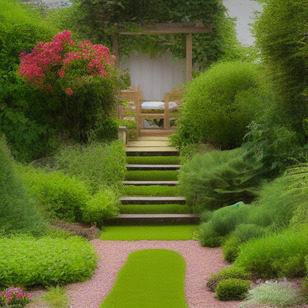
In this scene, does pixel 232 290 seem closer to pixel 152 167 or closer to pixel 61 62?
pixel 152 167

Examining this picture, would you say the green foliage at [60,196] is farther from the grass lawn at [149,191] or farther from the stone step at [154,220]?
the grass lawn at [149,191]

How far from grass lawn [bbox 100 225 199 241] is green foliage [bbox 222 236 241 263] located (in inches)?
50.7

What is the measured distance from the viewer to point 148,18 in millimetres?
15453

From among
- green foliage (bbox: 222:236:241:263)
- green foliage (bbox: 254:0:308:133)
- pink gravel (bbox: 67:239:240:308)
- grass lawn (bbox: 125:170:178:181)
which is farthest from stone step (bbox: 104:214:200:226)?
green foliage (bbox: 254:0:308:133)

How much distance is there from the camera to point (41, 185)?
9.13 m

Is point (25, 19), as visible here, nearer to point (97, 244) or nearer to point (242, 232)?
point (97, 244)

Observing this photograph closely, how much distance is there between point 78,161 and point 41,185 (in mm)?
1576

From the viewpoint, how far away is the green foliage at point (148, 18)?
15.2m

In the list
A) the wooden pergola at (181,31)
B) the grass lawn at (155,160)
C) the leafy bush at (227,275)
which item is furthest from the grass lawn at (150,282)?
the wooden pergola at (181,31)

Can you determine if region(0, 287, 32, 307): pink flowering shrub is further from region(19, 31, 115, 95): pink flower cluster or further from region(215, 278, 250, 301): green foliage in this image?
region(19, 31, 115, 95): pink flower cluster

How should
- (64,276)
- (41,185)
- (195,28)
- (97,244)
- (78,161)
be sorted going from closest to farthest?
(64,276)
(97,244)
(41,185)
(78,161)
(195,28)

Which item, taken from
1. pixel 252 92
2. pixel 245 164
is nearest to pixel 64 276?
pixel 245 164

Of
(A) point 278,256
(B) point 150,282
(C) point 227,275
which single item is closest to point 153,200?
(B) point 150,282

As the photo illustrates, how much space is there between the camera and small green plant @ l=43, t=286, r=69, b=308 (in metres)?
5.38
